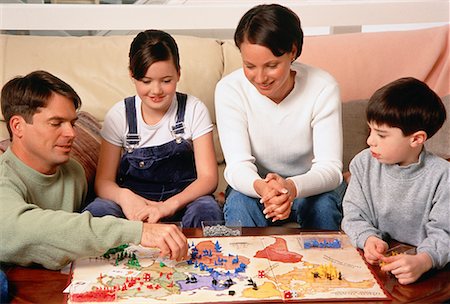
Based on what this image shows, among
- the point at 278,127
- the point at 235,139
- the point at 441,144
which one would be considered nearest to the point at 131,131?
the point at 235,139

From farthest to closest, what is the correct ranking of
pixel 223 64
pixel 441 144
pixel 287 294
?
pixel 223 64 → pixel 441 144 → pixel 287 294

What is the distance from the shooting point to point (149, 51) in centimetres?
210

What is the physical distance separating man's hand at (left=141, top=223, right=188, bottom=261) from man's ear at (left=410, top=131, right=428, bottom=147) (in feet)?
2.00

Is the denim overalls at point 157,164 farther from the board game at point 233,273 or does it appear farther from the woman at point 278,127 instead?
the board game at point 233,273

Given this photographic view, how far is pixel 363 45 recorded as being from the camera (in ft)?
9.29

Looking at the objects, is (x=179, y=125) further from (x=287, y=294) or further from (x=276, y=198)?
(x=287, y=294)

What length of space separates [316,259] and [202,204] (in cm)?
48

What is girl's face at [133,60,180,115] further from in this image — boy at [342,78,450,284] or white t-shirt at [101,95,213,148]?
boy at [342,78,450,284]

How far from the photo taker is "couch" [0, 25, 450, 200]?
2676 millimetres

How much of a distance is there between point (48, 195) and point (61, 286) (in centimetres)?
41

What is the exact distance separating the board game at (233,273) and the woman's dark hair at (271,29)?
54cm

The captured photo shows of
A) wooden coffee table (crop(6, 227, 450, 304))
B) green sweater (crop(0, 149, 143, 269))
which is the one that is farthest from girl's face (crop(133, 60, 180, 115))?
wooden coffee table (crop(6, 227, 450, 304))

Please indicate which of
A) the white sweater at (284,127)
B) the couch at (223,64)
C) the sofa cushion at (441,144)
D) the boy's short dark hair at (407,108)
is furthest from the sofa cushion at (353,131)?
the boy's short dark hair at (407,108)

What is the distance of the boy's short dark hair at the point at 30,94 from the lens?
6.23 ft
